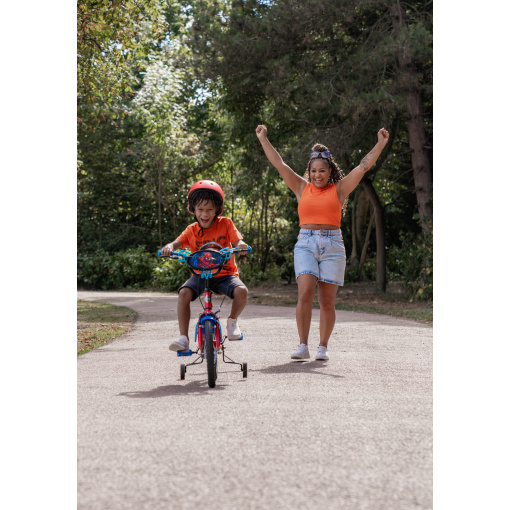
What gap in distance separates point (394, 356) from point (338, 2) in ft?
31.6

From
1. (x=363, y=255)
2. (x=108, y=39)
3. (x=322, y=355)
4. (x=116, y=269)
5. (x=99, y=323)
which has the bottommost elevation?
(x=99, y=323)

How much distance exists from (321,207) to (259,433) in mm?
3101

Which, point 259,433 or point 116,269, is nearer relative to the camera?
point 259,433

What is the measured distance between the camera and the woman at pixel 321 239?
647cm

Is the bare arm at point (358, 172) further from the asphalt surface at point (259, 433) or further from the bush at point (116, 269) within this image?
the bush at point (116, 269)

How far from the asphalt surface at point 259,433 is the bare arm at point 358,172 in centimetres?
161

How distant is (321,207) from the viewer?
6492 mm

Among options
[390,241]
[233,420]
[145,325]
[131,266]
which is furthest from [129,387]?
[390,241]

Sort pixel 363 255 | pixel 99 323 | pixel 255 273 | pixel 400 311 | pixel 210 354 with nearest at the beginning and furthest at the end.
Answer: pixel 210 354 → pixel 99 323 → pixel 400 311 → pixel 255 273 → pixel 363 255

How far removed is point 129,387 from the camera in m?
5.30

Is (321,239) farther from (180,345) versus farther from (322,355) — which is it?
(180,345)

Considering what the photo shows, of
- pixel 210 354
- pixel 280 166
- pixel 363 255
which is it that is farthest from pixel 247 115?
pixel 210 354

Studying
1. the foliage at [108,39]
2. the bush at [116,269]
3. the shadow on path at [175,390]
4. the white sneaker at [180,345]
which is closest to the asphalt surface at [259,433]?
the shadow on path at [175,390]

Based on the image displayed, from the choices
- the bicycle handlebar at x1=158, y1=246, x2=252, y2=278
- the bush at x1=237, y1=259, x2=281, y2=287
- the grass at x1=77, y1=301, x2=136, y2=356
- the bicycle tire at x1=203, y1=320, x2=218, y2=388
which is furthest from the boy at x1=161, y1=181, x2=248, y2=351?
the bush at x1=237, y1=259, x2=281, y2=287
